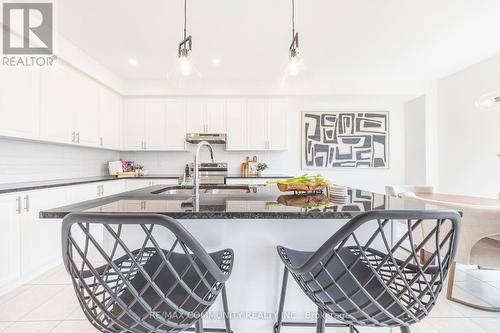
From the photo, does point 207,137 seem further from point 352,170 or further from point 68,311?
point 68,311

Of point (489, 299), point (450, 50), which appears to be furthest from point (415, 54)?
point (489, 299)

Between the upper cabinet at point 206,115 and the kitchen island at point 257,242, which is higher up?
the upper cabinet at point 206,115

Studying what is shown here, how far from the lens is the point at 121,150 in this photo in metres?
4.17

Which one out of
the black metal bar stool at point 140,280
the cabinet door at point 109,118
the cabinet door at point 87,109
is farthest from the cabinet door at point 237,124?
the black metal bar stool at point 140,280

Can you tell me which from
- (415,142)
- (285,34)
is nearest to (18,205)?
(285,34)

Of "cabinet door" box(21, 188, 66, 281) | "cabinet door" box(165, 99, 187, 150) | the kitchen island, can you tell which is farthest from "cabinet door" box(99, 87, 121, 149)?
the kitchen island

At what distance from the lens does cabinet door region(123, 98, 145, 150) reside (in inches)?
164

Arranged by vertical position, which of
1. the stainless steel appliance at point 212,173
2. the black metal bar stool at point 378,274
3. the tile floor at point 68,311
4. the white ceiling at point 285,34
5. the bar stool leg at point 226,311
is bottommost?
the tile floor at point 68,311

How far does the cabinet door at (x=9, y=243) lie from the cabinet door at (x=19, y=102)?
2.18 feet

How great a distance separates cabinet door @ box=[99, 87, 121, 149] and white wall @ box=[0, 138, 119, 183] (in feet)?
0.96

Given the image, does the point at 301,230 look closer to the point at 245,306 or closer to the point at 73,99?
the point at 245,306

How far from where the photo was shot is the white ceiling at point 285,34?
7.58ft

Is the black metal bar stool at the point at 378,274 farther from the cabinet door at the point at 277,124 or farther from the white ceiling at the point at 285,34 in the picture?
the cabinet door at the point at 277,124

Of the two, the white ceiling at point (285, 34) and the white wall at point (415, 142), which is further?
the white wall at point (415, 142)
